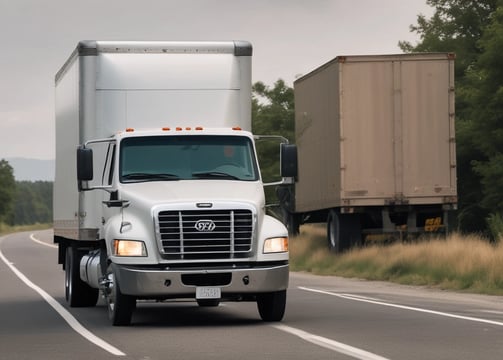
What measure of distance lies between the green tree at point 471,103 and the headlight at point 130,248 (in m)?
25.8

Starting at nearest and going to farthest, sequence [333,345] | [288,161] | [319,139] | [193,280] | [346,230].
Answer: [333,345] → [193,280] → [288,161] → [346,230] → [319,139]

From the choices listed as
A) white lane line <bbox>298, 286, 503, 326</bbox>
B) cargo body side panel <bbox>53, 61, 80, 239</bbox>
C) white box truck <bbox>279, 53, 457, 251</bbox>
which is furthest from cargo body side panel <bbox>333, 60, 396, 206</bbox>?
cargo body side panel <bbox>53, 61, 80, 239</bbox>

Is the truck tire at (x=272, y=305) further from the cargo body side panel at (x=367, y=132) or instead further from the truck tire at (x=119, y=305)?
the cargo body side panel at (x=367, y=132)

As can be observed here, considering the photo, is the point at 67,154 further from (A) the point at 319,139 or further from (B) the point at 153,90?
(A) the point at 319,139

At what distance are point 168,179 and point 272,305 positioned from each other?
205 centimetres

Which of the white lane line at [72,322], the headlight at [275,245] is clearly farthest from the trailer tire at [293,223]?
the headlight at [275,245]

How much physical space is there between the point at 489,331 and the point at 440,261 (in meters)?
12.8

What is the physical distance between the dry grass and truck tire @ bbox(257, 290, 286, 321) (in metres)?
7.23

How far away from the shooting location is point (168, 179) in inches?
682

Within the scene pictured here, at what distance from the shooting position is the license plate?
16078 mm

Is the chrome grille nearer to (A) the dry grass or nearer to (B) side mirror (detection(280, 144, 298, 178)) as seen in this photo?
(B) side mirror (detection(280, 144, 298, 178))

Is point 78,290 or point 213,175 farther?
point 78,290

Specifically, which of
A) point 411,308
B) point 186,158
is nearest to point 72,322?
point 186,158

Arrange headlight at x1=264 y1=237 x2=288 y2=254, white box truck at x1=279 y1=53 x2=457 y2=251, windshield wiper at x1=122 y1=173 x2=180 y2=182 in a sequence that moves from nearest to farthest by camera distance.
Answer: headlight at x1=264 y1=237 x2=288 y2=254 < windshield wiper at x1=122 y1=173 x2=180 y2=182 < white box truck at x1=279 y1=53 x2=457 y2=251
